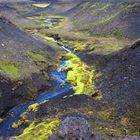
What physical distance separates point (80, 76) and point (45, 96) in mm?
11470

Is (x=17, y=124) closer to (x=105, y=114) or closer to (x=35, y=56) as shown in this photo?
(x=105, y=114)

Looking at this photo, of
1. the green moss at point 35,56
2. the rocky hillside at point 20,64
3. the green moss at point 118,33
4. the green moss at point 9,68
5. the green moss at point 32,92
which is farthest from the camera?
the green moss at point 118,33

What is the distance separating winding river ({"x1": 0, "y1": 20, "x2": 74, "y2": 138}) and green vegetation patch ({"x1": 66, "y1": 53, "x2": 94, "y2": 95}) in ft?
4.07

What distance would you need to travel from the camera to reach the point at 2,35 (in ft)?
298

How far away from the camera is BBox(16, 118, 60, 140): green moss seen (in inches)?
2022

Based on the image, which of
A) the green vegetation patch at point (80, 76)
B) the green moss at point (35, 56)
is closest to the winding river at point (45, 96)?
the green vegetation patch at point (80, 76)

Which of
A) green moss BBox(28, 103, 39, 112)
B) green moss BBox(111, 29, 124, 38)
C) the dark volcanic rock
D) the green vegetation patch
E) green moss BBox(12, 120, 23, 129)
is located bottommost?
green moss BBox(111, 29, 124, 38)

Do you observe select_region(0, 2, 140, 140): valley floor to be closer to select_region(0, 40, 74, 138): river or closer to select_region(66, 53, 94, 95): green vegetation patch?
select_region(66, 53, 94, 95): green vegetation patch

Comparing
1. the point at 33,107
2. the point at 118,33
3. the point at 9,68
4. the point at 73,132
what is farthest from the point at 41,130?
the point at 118,33

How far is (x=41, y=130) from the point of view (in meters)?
52.9

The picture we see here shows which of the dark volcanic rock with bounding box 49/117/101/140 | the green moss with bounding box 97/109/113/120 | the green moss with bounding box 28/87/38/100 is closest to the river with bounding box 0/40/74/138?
the green moss with bounding box 28/87/38/100

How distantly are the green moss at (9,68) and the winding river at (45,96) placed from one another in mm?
6622

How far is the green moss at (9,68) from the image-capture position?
7194 cm

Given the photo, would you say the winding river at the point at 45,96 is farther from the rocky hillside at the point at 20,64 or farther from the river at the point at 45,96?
the rocky hillside at the point at 20,64
